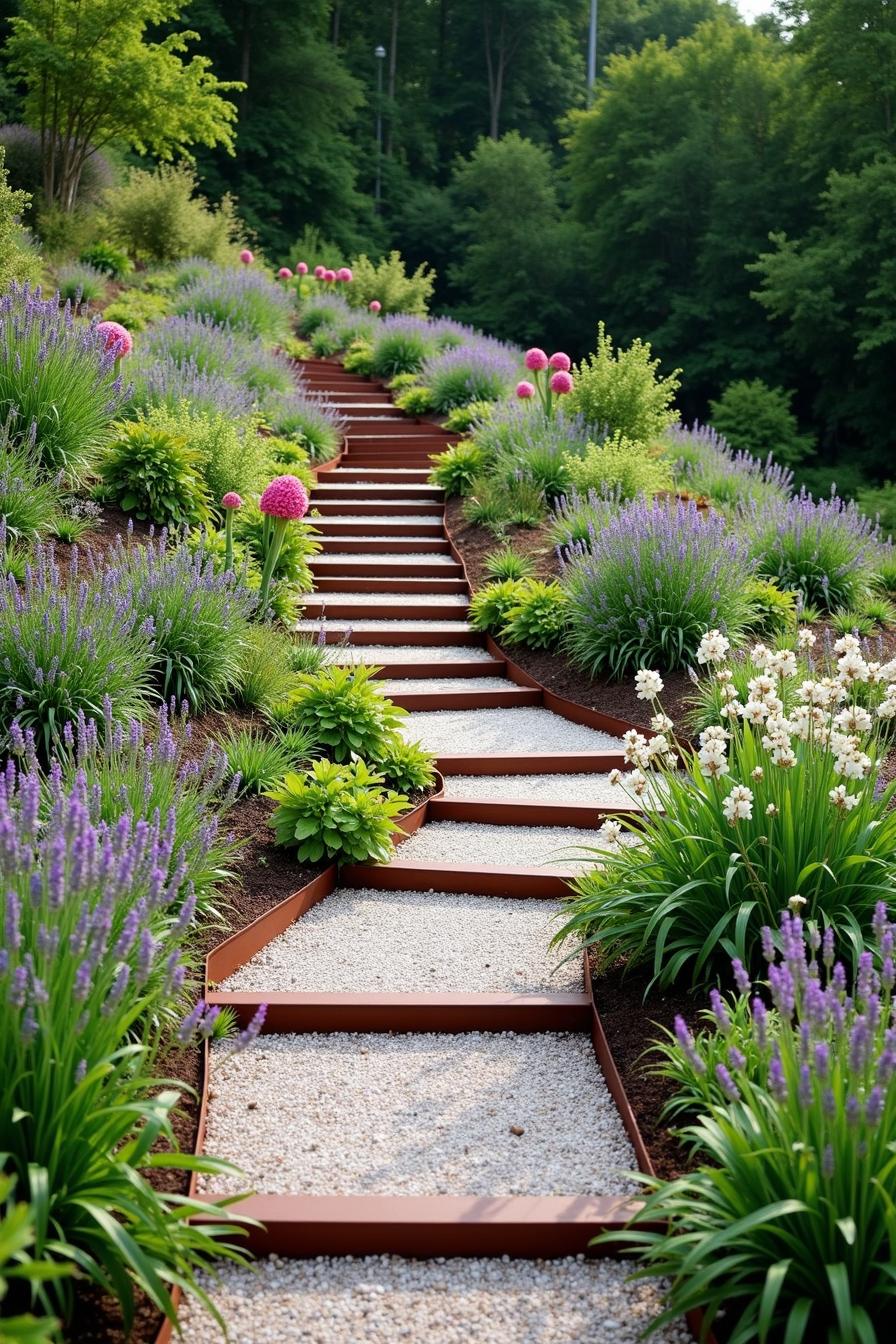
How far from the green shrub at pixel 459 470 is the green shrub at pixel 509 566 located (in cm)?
194

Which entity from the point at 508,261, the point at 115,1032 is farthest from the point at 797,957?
the point at 508,261

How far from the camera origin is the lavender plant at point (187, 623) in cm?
550

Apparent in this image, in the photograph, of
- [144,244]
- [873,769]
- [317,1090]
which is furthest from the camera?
[144,244]

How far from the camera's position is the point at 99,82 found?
15.8 metres

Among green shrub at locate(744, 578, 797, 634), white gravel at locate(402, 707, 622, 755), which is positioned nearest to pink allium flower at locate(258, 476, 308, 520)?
white gravel at locate(402, 707, 622, 755)

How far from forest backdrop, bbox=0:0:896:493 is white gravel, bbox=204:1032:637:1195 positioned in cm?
1619

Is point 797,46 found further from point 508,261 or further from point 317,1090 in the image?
point 317,1090

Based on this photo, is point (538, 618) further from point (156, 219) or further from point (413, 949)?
point (156, 219)

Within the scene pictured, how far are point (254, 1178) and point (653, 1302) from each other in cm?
107

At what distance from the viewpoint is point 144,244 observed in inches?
715

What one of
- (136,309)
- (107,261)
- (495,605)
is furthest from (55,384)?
(107,261)

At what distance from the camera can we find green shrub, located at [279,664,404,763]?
5.43 meters

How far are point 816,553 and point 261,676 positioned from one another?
14.0 feet

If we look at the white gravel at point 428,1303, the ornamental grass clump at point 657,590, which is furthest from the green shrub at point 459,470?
the white gravel at point 428,1303
